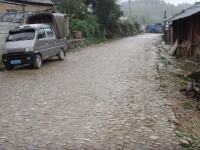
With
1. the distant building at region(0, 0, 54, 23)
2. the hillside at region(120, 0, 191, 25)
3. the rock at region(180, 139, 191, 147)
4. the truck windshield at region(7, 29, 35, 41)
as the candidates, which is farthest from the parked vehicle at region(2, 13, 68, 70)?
the hillside at region(120, 0, 191, 25)

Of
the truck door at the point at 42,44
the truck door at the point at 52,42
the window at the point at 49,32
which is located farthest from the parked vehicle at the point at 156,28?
the truck door at the point at 42,44

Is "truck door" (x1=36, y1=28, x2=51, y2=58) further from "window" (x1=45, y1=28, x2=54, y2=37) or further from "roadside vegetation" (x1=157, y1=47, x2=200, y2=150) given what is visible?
"roadside vegetation" (x1=157, y1=47, x2=200, y2=150)

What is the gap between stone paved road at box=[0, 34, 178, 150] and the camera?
5691 millimetres

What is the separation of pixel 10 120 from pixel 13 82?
462 cm

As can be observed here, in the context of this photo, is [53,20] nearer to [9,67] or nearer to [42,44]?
[42,44]

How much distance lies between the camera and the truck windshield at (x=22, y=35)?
14.3m

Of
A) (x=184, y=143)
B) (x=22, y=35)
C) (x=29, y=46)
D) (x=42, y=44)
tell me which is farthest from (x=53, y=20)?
(x=184, y=143)

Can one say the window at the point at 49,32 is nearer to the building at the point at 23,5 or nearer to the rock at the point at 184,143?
the building at the point at 23,5

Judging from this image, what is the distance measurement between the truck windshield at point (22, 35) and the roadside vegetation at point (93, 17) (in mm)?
13552

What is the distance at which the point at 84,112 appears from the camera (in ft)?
24.4

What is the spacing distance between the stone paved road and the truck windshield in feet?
7.91

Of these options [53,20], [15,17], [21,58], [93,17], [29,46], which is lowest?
[21,58]

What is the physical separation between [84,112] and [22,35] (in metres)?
8.28

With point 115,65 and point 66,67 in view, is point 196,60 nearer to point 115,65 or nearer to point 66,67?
point 115,65
